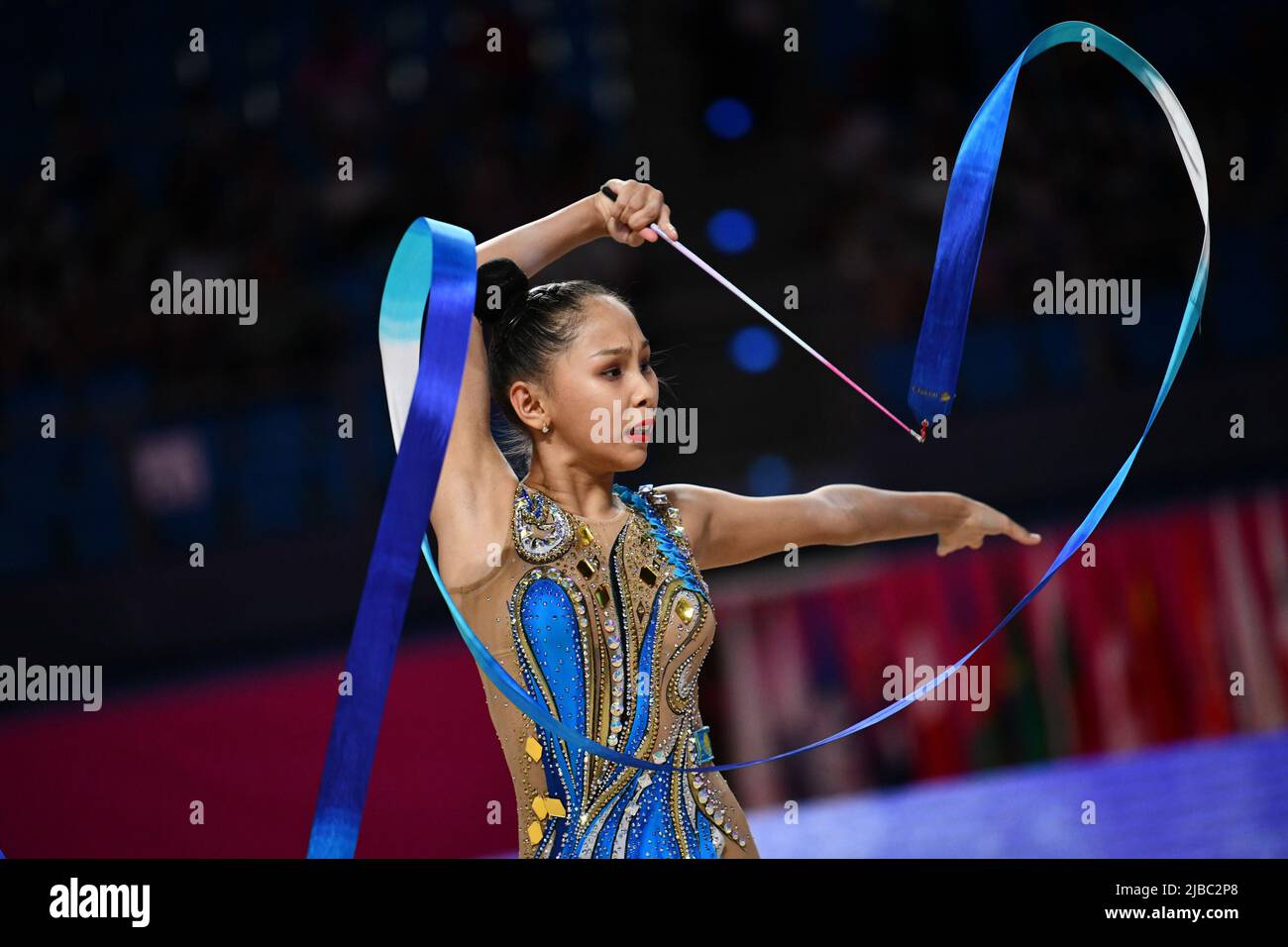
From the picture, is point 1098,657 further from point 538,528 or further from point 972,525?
point 538,528

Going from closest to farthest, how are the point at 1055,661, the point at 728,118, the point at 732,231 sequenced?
the point at 1055,661
the point at 732,231
the point at 728,118

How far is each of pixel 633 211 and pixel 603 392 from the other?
0.80 feet

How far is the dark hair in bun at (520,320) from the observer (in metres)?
2.03

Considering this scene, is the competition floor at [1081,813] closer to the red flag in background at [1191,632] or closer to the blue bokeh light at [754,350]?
the red flag in background at [1191,632]

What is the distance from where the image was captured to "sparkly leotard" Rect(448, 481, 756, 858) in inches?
76.3

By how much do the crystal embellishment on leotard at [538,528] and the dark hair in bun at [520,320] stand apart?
11 centimetres

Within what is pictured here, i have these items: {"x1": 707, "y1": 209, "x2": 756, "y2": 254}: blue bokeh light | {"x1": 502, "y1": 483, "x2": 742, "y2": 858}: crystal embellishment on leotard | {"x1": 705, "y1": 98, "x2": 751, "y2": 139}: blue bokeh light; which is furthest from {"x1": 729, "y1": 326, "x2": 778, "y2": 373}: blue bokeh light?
{"x1": 502, "y1": 483, "x2": 742, "y2": 858}: crystal embellishment on leotard

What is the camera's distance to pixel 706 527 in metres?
2.16

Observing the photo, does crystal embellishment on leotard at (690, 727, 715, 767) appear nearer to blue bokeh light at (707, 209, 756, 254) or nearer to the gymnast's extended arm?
the gymnast's extended arm

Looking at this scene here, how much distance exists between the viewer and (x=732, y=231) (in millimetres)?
5359

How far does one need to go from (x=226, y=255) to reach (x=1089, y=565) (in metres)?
2.88

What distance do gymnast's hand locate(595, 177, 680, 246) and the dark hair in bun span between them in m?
0.08

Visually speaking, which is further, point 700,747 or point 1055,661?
point 1055,661

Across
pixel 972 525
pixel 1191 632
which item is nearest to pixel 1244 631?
pixel 1191 632
